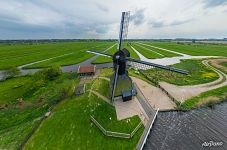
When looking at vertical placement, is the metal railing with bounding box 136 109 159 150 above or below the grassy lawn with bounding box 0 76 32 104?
above

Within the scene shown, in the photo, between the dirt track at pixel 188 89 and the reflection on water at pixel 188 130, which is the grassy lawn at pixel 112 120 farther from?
the dirt track at pixel 188 89

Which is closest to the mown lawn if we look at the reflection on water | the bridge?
the bridge

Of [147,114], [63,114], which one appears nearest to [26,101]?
[63,114]

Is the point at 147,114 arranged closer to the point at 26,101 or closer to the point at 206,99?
the point at 206,99

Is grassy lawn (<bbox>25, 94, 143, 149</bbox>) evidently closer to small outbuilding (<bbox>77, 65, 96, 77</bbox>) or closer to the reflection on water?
the reflection on water

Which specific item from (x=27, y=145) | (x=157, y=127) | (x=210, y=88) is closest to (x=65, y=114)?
(x=27, y=145)

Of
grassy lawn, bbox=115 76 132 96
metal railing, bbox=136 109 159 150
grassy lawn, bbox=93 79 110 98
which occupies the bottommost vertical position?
metal railing, bbox=136 109 159 150
